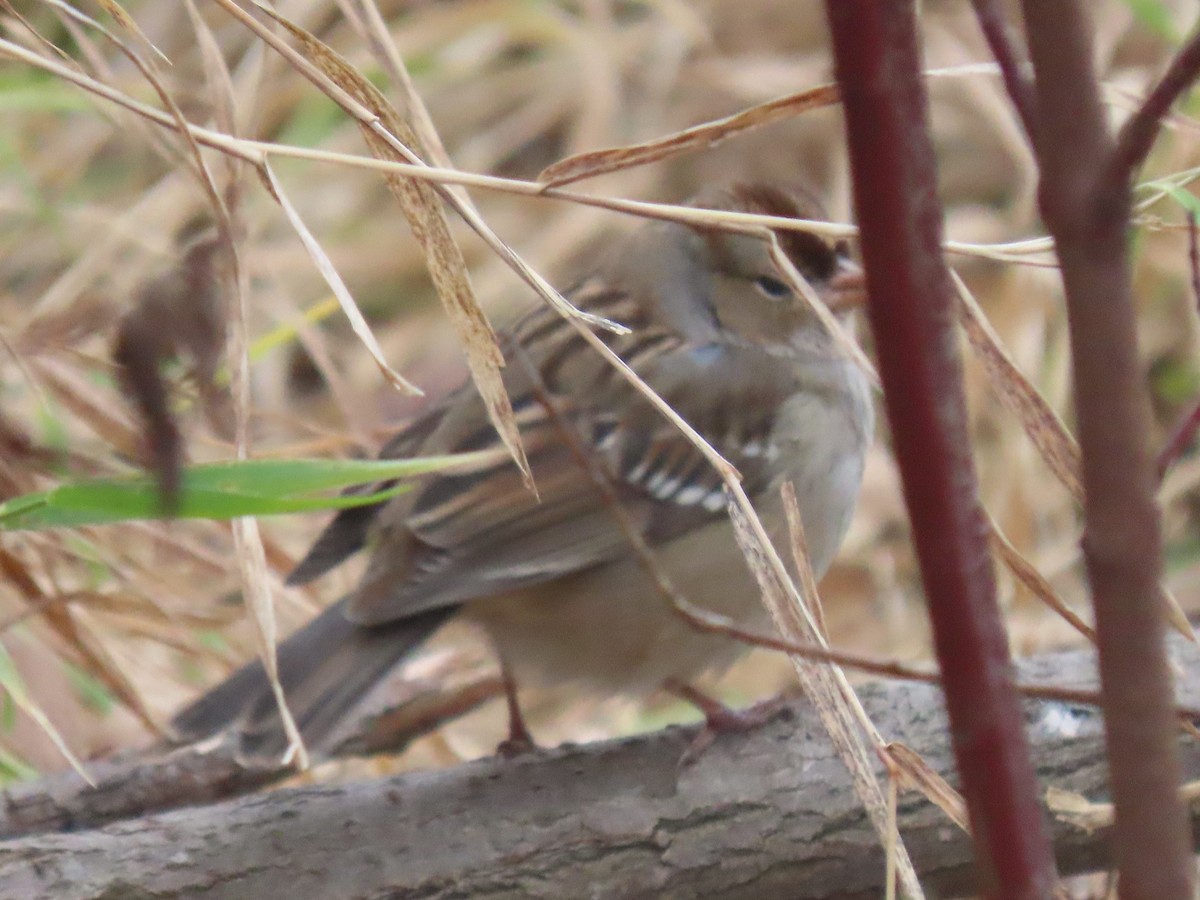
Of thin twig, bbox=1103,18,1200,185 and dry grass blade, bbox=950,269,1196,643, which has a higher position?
dry grass blade, bbox=950,269,1196,643

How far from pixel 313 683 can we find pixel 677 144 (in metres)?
0.64

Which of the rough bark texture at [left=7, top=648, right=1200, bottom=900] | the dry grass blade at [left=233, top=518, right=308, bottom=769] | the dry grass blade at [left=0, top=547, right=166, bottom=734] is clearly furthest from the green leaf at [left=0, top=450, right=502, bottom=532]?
the dry grass blade at [left=0, top=547, right=166, bottom=734]

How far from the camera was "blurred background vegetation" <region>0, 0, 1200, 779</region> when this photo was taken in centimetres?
166

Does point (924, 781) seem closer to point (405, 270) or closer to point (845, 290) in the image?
point (845, 290)

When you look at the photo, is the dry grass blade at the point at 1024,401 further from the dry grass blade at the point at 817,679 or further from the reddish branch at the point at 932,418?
the reddish branch at the point at 932,418

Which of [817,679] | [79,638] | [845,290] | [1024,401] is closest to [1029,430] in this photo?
[1024,401]

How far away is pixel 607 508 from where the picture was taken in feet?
4.78

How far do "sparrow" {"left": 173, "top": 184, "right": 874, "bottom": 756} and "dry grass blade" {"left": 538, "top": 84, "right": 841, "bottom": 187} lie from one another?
17.0 inches

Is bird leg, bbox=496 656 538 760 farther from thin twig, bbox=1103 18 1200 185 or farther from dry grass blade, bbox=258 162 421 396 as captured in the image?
thin twig, bbox=1103 18 1200 185

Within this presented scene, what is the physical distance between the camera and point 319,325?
3262 millimetres

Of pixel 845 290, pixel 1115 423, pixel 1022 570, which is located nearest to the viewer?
pixel 1115 423

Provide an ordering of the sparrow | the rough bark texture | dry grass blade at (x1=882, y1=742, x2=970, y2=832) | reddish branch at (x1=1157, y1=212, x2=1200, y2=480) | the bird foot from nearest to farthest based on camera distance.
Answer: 1. reddish branch at (x1=1157, y1=212, x2=1200, y2=480)
2. dry grass blade at (x1=882, y1=742, x2=970, y2=832)
3. the rough bark texture
4. the bird foot
5. the sparrow

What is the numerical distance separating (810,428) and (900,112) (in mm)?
1266

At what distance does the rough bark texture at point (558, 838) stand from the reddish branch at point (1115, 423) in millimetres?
749
